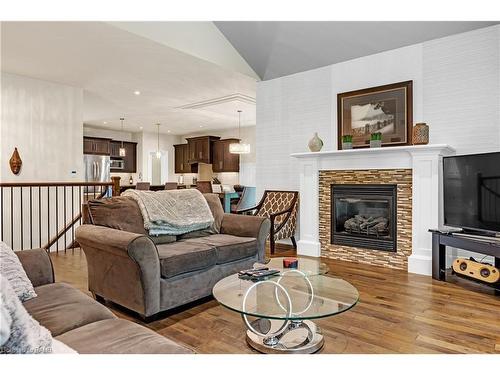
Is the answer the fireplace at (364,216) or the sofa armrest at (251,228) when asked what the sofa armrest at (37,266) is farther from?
the fireplace at (364,216)

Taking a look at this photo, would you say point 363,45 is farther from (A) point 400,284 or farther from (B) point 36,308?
(B) point 36,308

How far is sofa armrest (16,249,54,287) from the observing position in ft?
6.75

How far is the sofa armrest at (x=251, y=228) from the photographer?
11.5ft

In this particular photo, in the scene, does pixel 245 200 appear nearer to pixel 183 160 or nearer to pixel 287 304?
pixel 183 160

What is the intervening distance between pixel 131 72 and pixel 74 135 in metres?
1.60

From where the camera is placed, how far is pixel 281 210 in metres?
5.19

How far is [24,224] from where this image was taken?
528cm

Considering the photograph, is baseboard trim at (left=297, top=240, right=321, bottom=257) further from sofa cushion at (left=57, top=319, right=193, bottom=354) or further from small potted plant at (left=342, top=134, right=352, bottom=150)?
sofa cushion at (left=57, top=319, right=193, bottom=354)

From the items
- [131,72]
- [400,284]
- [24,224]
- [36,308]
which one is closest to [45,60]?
[131,72]

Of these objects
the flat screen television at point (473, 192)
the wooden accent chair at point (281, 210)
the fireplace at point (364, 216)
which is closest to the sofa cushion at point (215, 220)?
the wooden accent chair at point (281, 210)

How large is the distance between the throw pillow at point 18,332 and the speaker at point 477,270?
11.4 feet

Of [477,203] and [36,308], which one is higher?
[477,203]
